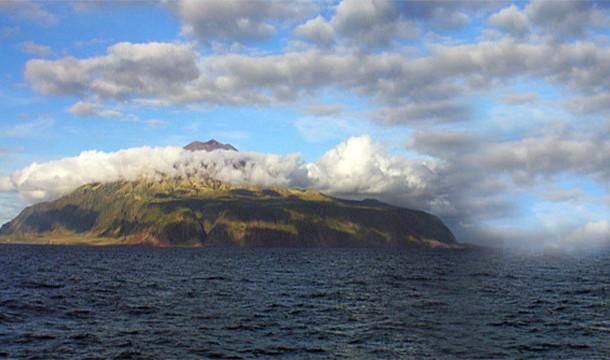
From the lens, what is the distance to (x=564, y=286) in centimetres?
9775

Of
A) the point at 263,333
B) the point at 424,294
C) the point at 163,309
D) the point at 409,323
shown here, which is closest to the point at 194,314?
the point at 163,309

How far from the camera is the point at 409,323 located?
5428cm

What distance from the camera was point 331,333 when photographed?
1929 inches

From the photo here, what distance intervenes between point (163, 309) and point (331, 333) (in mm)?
23674

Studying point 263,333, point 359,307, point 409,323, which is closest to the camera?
point 263,333

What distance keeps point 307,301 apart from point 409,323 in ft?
67.2

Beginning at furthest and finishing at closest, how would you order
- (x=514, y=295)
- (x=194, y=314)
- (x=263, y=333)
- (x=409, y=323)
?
(x=514, y=295), (x=194, y=314), (x=409, y=323), (x=263, y=333)

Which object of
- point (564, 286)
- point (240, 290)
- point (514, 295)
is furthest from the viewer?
point (564, 286)

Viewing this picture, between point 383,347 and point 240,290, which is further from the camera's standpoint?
point 240,290

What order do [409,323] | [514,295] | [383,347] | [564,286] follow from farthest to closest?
1. [564,286]
2. [514,295]
3. [409,323]
4. [383,347]

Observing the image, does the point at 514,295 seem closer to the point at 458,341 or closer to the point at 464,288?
the point at 464,288

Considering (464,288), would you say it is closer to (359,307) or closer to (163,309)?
(359,307)

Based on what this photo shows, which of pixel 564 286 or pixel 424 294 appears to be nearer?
pixel 424 294

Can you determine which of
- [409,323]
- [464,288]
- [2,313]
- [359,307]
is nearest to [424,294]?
[464,288]
